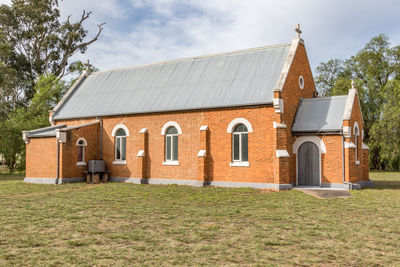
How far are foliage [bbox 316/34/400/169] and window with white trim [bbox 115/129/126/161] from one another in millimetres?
25452

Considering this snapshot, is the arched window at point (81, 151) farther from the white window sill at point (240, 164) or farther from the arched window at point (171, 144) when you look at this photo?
the white window sill at point (240, 164)

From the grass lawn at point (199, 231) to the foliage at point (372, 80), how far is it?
26135 mm

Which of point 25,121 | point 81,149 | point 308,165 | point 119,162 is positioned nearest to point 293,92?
point 308,165

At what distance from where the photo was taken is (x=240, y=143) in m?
20.8

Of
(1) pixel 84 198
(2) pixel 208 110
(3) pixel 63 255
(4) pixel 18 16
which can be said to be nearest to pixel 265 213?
(3) pixel 63 255

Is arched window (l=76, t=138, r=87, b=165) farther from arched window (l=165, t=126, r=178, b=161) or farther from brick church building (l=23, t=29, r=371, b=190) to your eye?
arched window (l=165, t=126, r=178, b=161)

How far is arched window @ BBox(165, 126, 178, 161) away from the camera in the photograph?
913 inches

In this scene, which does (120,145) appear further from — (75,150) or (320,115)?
(320,115)

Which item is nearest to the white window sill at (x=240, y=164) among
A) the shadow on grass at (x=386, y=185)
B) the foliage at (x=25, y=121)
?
the shadow on grass at (x=386, y=185)

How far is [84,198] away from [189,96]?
9891 mm

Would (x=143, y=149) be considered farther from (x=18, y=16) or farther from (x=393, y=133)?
(x=18, y=16)

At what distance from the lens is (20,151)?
34.9 m

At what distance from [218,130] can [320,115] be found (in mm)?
6051

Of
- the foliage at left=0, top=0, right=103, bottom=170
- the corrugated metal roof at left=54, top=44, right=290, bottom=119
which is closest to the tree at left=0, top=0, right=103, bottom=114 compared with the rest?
the foliage at left=0, top=0, right=103, bottom=170
